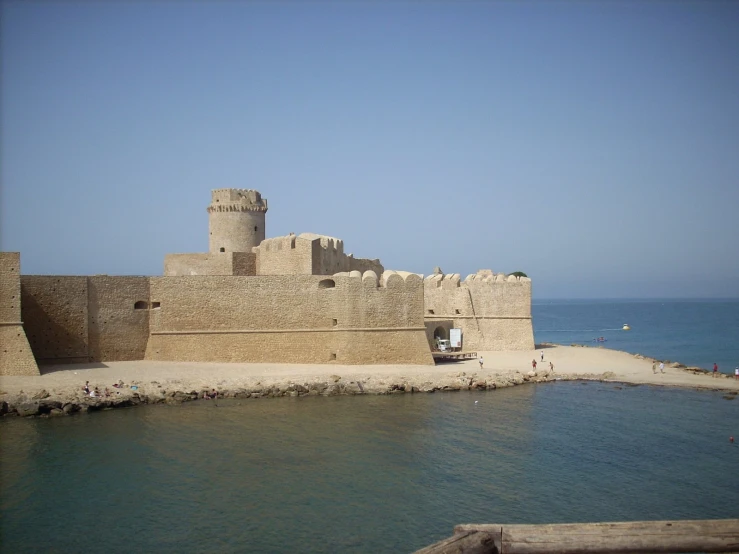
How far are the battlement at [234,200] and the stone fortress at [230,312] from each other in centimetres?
200

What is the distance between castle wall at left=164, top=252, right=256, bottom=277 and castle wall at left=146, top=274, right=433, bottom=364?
2.84m

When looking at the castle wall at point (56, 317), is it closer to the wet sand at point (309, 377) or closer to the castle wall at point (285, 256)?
the wet sand at point (309, 377)

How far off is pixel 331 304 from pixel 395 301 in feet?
6.77

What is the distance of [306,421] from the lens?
52.1 feet

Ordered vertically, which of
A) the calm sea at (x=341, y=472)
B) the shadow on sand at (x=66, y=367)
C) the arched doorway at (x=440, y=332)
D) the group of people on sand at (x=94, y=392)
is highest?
the arched doorway at (x=440, y=332)

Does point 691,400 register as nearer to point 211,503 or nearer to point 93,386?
point 211,503

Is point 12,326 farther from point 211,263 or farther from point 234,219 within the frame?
point 234,219

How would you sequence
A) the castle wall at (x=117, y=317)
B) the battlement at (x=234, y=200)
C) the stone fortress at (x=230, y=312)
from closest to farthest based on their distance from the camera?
1. the stone fortress at (x=230, y=312)
2. the castle wall at (x=117, y=317)
3. the battlement at (x=234, y=200)


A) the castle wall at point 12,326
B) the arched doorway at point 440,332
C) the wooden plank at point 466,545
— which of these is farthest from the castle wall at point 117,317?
the wooden plank at point 466,545

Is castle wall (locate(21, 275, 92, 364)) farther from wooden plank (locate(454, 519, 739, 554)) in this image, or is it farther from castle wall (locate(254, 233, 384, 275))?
wooden plank (locate(454, 519, 739, 554))

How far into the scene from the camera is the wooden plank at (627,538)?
12.3 ft

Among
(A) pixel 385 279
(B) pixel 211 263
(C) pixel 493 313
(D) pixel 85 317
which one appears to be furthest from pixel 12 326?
(C) pixel 493 313

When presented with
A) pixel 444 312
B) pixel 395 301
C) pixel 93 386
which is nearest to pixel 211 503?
pixel 93 386

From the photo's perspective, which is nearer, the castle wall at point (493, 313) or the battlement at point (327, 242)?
the battlement at point (327, 242)
